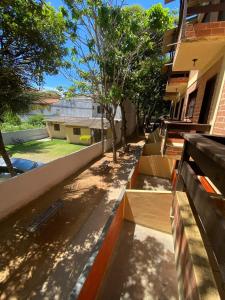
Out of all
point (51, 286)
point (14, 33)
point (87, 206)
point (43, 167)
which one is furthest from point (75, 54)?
point (51, 286)

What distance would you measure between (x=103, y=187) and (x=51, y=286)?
4541 mm

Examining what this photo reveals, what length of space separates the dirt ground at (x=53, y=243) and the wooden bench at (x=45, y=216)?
0.15 metres

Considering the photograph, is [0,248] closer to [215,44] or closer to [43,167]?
[43,167]

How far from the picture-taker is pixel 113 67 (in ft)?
31.2

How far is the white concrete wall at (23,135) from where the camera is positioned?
19.0m

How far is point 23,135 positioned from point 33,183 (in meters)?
17.1

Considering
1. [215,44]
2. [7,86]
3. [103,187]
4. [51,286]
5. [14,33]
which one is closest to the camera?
[51,286]

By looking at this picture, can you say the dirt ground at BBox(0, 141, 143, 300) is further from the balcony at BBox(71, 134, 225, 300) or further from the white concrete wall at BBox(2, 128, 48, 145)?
the white concrete wall at BBox(2, 128, 48, 145)

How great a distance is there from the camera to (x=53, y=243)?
4.39m

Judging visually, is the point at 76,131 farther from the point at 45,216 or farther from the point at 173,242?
the point at 173,242

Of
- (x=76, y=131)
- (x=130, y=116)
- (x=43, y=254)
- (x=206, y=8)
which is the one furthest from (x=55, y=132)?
(x=206, y=8)

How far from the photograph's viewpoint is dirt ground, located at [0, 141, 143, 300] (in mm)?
3354

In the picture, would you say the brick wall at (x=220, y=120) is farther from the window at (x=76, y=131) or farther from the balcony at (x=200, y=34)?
the window at (x=76, y=131)

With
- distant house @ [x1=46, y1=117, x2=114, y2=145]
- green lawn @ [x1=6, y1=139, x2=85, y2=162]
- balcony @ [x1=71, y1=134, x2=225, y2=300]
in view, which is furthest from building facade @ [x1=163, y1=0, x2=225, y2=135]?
distant house @ [x1=46, y1=117, x2=114, y2=145]
